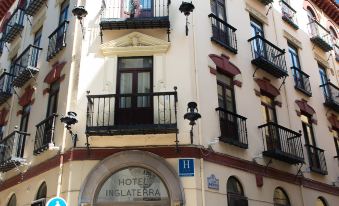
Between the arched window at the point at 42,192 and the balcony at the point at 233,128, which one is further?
the balcony at the point at 233,128

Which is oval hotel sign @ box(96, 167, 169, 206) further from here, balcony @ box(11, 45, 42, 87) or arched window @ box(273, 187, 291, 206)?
balcony @ box(11, 45, 42, 87)

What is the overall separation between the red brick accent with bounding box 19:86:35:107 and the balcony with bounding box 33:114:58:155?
7.55 ft

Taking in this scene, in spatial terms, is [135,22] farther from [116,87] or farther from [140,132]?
[140,132]

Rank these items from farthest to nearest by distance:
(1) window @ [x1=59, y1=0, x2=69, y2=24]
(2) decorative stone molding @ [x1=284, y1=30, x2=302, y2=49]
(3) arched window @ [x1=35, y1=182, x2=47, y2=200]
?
(2) decorative stone molding @ [x1=284, y1=30, x2=302, y2=49]
(1) window @ [x1=59, y1=0, x2=69, y2=24]
(3) arched window @ [x1=35, y1=182, x2=47, y2=200]

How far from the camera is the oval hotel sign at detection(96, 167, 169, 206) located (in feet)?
36.5

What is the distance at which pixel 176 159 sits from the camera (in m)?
11.4

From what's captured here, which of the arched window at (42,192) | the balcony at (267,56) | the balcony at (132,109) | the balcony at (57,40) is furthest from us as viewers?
Result: the balcony at (267,56)

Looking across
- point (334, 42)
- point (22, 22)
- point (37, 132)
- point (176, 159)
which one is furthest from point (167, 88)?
point (334, 42)

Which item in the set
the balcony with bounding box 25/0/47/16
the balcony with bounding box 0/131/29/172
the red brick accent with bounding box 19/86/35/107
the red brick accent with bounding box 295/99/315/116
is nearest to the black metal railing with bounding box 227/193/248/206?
the red brick accent with bounding box 295/99/315/116

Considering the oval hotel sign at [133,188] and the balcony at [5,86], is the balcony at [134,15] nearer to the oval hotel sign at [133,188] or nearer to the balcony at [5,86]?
the oval hotel sign at [133,188]

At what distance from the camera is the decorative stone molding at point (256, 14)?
16.6m

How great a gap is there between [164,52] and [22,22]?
31.0 ft

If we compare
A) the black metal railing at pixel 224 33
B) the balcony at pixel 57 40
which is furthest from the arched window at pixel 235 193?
the balcony at pixel 57 40

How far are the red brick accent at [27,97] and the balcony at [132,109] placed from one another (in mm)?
4448
